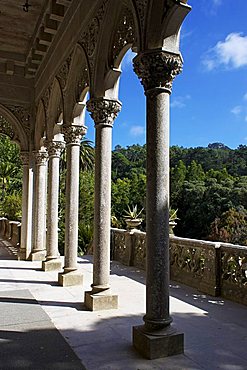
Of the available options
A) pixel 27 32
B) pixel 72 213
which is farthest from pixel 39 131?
pixel 72 213

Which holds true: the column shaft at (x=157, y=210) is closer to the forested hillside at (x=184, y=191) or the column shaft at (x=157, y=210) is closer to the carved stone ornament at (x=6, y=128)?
the carved stone ornament at (x=6, y=128)

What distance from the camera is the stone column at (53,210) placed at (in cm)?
791

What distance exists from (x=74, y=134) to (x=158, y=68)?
3428mm

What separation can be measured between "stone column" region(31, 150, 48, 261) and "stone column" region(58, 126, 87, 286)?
3114 millimetres

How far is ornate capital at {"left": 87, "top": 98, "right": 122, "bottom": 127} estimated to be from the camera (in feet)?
17.3

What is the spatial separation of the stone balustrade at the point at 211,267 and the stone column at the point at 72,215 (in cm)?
204

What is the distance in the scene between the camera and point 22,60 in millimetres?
9953

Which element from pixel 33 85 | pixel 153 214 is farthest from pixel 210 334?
pixel 33 85

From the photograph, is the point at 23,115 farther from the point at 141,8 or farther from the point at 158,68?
the point at 158,68

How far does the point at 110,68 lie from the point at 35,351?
3.93m

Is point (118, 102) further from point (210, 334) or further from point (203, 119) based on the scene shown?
point (203, 119)

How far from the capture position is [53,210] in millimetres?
7898

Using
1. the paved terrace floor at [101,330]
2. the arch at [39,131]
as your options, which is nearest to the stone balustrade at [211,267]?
the paved terrace floor at [101,330]

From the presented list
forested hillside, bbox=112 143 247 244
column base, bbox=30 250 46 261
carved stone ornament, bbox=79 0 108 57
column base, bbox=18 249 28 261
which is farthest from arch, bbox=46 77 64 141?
forested hillside, bbox=112 143 247 244
